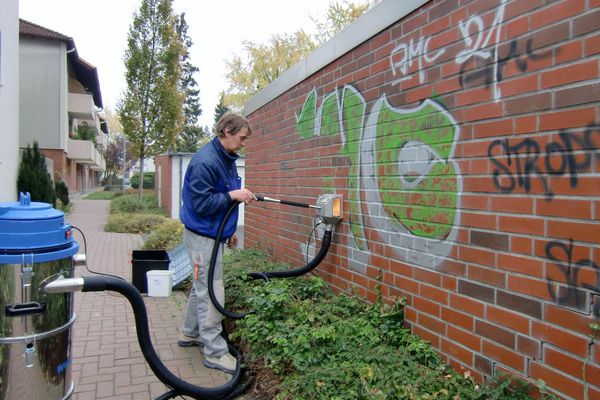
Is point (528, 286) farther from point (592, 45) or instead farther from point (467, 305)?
point (592, 45)

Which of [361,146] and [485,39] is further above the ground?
[485,39]

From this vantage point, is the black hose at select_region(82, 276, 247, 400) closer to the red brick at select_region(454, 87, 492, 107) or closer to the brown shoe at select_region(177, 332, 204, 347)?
the brown shoe at select_region(177, 332, 204, 347)

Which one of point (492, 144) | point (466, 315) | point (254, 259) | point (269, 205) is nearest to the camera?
point (492, 144)

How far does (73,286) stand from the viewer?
208 cm

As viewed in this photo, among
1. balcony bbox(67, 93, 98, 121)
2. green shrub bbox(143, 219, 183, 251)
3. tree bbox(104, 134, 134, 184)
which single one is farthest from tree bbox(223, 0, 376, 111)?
tree bbox(104, 134, 134, 184)

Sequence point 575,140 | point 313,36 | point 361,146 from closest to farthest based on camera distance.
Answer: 1. point 575,140
2. point 361,146
3. point 313,36

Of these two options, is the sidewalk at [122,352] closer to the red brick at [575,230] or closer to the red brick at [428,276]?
the red brick at [428,276]

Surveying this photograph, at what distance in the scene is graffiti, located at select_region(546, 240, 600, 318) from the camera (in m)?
1.81

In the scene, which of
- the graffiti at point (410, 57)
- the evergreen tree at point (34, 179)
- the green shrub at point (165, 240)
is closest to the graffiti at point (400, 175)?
the graffiti at point (410, 57)

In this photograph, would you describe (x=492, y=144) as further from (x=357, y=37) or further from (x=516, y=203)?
(x=357, y=37)

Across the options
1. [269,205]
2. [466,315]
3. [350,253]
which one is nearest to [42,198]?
[269,205]

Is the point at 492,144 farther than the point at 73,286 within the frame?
Yes

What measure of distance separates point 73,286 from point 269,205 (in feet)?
12.2

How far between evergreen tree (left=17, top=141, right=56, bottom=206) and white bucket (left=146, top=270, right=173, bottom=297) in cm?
999
